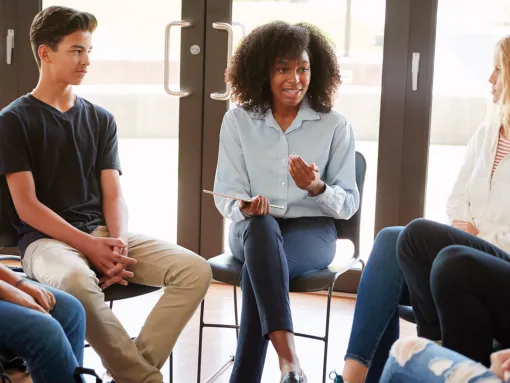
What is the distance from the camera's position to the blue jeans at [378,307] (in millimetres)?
2211

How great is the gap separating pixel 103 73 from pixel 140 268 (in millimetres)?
1870

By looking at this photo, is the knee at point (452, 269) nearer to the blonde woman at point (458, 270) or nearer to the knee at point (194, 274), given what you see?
the blonde woman at point (458, 270)

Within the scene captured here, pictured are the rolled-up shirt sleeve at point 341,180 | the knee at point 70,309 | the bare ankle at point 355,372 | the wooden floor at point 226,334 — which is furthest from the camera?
the wooden floor at point 226,334

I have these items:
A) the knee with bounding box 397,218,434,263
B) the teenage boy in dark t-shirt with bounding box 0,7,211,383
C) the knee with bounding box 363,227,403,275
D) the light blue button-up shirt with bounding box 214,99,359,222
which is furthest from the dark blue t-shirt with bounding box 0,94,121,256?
the knee with bounding box 397,218,434,263

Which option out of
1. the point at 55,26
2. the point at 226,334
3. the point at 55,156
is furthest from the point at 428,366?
the point at 226,334

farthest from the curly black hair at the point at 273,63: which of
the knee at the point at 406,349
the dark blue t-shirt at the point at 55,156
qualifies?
the knee at the point at 406,349

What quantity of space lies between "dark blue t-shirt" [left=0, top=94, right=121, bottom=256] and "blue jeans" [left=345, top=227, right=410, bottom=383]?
3.00ft

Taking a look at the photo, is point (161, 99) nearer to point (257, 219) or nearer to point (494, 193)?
point (257, 219)

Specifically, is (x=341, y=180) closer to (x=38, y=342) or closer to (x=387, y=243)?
(x=387, y=243)

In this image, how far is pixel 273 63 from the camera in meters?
2.76

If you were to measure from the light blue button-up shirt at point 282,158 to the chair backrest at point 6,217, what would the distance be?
677 mm

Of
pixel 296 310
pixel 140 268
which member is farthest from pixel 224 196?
pixel 296 310

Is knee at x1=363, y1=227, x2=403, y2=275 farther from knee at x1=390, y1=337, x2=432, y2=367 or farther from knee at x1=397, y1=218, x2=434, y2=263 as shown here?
knee at x1=390, y1=337, x2=432, y2=367

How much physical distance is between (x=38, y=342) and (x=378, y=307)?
0.93m
